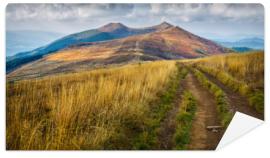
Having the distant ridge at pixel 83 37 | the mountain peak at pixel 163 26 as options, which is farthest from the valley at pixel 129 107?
the mountain peak at pixel 163 26

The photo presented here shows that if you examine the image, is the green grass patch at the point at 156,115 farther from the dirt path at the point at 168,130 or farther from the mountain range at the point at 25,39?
the mountain range at the point at 25,39

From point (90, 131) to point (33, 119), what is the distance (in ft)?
1.90

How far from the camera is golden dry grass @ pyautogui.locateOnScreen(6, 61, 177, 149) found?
393 cm

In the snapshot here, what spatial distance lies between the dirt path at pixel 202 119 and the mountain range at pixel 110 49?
35 centimetres

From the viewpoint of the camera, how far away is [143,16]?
14.4 ft

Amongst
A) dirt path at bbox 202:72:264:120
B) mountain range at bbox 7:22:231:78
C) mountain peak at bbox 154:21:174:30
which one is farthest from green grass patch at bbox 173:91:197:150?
mountain peak at bbox 154:21:174:30

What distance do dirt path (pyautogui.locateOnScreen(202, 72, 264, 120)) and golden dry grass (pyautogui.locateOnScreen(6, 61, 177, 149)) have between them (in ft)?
1.86

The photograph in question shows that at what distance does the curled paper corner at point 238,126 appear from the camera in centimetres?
414

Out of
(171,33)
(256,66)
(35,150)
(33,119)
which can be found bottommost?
(35,150)

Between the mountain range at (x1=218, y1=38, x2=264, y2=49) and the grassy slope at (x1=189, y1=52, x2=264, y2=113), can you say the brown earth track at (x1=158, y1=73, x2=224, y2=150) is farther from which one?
the mountain range at (x1=218, y1=38, x2=264, y2=49)

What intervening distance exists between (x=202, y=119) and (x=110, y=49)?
1258 millimetres

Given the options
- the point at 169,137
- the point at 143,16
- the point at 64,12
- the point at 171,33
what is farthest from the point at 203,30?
the point at 64,12

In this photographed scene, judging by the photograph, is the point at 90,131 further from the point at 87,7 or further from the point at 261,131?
the point at 261,131

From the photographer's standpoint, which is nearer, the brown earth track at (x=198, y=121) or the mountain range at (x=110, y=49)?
the brown earth track at (x=198, y=121)
